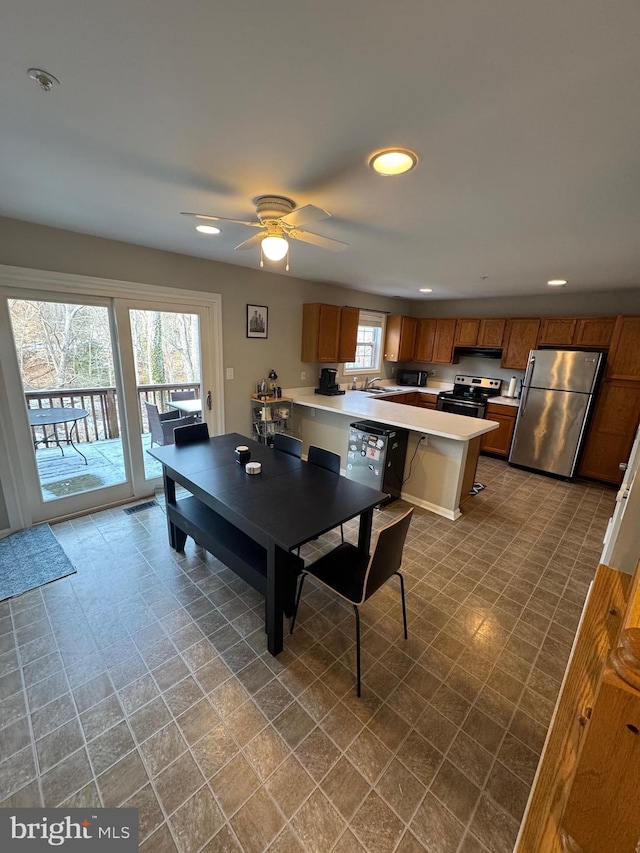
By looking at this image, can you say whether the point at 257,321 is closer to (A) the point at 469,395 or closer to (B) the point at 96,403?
(B) the point at 96,403

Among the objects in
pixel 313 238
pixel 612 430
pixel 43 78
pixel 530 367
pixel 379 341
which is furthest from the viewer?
pixel 379 341

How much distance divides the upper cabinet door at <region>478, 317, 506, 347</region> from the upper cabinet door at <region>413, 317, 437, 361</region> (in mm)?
843

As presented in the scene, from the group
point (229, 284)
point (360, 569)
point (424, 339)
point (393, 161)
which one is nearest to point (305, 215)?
point (393, 161)

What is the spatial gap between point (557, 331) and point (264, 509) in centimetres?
482

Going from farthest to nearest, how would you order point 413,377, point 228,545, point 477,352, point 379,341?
point 413,377, point 379,341, point 477,352, point 228,545

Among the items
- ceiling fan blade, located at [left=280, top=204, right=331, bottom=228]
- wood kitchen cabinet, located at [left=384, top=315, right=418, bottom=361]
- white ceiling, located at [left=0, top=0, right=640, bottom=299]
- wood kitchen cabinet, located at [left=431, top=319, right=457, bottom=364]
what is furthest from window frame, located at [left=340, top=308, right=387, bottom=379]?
ceiling fan blade, located at [left=280, top=204, right=331, bottom=228]

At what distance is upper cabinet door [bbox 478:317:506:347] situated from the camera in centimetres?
515

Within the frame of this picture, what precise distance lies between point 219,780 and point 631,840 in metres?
1.43

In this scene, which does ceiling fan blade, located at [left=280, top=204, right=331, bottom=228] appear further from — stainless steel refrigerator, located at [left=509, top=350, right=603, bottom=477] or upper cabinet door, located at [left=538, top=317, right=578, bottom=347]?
upper cabinet door, located at [left=538, top=317, right=578, bottom=347]

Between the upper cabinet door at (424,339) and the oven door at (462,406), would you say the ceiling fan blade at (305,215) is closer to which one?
the oven door at (462,406)

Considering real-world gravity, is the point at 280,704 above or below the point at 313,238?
below

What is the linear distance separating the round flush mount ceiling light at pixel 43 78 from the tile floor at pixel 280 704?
96.0 inches

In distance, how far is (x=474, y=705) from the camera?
1633mm

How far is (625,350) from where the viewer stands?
13.1 ft
